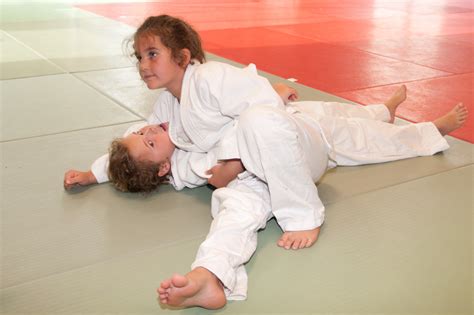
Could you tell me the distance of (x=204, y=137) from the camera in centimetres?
225

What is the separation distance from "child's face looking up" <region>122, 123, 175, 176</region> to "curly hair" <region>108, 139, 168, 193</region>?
0.07ft

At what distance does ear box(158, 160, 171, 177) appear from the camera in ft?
7.63

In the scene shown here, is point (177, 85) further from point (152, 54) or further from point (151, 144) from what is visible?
point (151, 144)

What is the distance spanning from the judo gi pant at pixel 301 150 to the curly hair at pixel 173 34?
0.50m

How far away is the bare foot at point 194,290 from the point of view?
1508 mm

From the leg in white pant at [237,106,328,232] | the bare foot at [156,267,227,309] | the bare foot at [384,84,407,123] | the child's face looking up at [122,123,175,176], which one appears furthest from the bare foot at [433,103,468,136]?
the bare foot at [156,267,227,309]

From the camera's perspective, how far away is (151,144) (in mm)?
2326

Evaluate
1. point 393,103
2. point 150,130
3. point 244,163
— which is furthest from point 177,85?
point 393,103

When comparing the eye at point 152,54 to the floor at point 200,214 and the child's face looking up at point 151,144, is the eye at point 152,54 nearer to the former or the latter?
the child's face looking up at point 151,144

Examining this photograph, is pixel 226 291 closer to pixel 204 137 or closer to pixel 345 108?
pixel 204 137

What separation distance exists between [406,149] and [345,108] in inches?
14.2

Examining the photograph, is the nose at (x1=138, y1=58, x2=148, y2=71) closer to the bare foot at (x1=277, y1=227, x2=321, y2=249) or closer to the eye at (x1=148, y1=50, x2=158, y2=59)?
the eye at (x1=148, y1=50, x2=158, y2=59)

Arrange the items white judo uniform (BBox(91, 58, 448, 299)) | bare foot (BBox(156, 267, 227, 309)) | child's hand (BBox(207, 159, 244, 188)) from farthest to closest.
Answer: child's hand (BBox(207, 159, 244, 188)), white judo uniform (BBox(91, 58, 448, 299)), bare foot (BBox(156, 267, 227, 309))

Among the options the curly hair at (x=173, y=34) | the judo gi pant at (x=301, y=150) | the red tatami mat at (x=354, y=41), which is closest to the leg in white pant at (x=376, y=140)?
the judo gi pant at (x=301, y=150)
